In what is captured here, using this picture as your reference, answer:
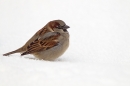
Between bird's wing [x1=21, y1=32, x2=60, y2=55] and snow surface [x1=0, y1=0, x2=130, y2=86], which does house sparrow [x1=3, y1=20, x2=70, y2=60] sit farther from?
snow surface [x1=0, y1=0, x2=130, y2=86]

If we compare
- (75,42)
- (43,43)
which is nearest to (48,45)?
(43,43)

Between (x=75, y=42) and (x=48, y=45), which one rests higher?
(x=75, y=42)

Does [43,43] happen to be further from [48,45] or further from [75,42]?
[75,42]

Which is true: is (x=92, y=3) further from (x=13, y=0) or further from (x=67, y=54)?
(x=67, y=54)

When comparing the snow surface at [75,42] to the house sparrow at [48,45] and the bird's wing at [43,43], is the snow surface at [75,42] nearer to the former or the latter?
the house sparrow at [48,45]

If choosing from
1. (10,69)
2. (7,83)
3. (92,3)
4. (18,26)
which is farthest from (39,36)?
(92,3)

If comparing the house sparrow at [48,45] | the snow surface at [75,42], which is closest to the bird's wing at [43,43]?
the house sparrow at [48,45]
